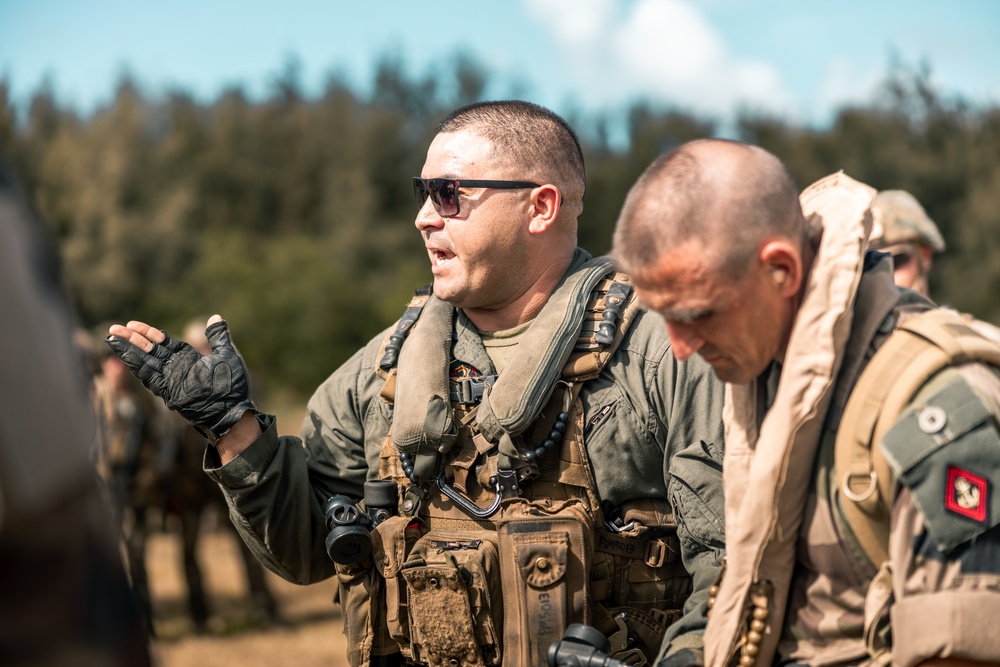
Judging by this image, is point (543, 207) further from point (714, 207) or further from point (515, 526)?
point (714, 207)

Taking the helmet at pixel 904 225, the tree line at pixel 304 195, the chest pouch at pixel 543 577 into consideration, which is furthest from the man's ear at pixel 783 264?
the tree line at pixel 304 195

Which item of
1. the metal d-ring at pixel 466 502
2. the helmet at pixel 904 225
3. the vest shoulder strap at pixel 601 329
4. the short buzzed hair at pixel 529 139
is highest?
the short buzzed hair at pixel 529 139

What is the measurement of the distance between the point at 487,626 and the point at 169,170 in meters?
42.2

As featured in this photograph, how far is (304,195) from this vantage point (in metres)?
44.8

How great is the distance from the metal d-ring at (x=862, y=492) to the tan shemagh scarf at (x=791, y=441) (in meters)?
0.10

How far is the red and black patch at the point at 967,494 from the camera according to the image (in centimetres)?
203

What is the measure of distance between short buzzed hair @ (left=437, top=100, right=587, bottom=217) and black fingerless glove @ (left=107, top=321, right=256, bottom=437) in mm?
972

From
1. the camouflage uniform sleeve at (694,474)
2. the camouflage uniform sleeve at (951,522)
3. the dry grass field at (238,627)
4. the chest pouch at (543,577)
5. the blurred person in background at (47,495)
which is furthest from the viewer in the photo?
the dry grass field at (238,627)

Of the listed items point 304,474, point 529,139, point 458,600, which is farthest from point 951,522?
point 304,474

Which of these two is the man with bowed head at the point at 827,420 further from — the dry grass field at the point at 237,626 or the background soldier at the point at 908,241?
the dry grass field at the point at 237,626

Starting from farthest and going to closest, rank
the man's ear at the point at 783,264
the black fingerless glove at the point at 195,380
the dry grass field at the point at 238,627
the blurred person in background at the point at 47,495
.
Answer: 1. the dry grass field at the point at 238,627
2. the black fingerless glove at the point at 195,380
3. the man's ear at the point at 783,264
4. the blurred person in background at the point at 47,495

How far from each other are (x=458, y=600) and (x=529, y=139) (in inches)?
53.8

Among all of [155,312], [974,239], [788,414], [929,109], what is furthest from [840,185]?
[929,109]

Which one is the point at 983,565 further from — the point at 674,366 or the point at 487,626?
the point at 487,626
